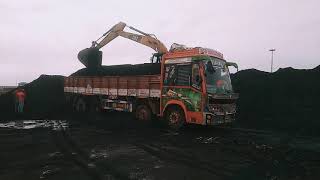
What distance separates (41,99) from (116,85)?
10.3 m

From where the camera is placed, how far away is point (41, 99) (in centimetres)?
2641

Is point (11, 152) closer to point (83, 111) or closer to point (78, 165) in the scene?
point (78, 165)

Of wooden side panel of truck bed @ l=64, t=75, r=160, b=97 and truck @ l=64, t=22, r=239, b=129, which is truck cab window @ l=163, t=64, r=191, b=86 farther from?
wooden side panel of truck bed @ l=64, t=75, r=160, b=97

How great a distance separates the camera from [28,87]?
28.0 metres

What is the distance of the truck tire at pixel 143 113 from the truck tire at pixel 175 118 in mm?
1281

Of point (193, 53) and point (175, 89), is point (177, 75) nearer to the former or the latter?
point (175, 89)

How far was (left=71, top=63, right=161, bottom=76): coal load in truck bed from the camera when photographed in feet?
61.3

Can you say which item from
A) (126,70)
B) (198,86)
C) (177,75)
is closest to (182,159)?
(198,86)

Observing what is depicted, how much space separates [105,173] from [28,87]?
2193cm

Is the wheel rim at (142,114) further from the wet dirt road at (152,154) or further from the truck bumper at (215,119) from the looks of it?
the truck bumper at (215,119)

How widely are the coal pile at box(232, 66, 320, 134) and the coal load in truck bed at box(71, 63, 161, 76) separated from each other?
18.2ft

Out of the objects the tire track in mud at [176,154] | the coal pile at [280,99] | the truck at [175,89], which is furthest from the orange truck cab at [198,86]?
the coal pile at [280,99]

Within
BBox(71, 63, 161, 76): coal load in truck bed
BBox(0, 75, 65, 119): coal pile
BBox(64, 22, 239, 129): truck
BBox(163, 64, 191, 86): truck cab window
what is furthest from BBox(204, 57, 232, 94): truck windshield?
BBox(0, 75, 65, 119): coal pile

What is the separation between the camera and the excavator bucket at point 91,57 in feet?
74.9
